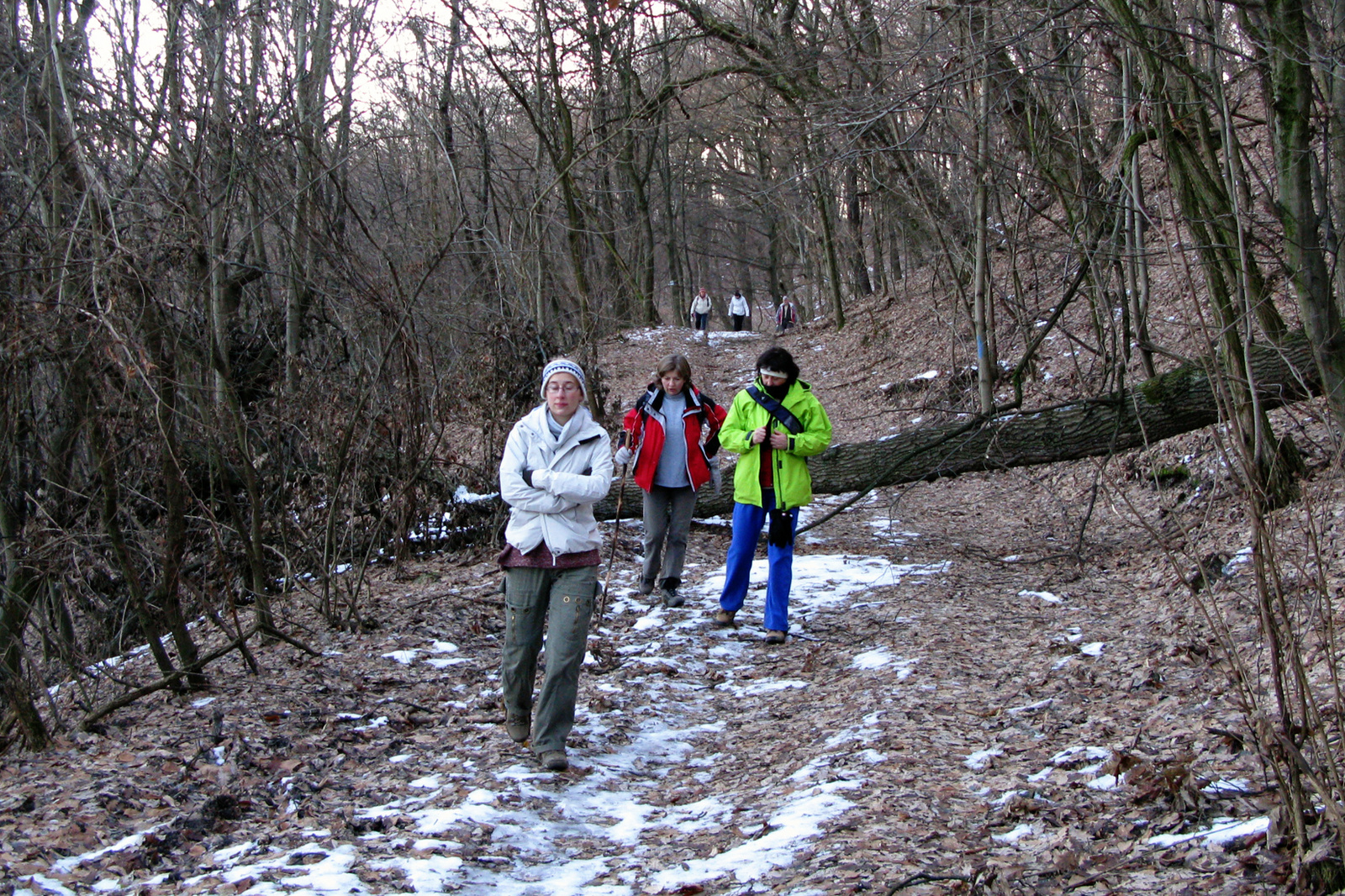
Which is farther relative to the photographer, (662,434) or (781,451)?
(662,434)

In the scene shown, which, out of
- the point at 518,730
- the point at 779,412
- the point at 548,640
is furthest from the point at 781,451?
the point at 518,730

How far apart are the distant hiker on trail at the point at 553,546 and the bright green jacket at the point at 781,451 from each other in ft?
6.93

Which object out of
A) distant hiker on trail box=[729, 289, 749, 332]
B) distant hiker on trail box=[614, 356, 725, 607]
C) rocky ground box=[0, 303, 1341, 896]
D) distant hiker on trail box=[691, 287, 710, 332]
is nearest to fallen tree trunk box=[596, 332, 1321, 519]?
rocky ground box=[0, 303, 1341, 896]

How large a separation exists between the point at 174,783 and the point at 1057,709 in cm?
411

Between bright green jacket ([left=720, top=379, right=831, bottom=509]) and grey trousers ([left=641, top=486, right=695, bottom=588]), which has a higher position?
bright green jacket ([left=720, top=379, right=831, bottom=509])

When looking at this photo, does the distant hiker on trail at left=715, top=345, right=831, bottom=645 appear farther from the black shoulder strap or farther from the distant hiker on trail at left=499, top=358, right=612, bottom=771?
the distant hiker on trail at left=499, top=358, right=612, bottom=771

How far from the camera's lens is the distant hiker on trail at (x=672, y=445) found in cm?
748

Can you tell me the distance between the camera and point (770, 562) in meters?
6.85

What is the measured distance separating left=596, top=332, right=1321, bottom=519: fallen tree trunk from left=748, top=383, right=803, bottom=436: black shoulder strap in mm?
2716

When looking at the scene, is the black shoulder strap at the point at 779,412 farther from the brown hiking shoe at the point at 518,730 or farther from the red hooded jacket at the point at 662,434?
the brown hiking shoe at the point at 518,730

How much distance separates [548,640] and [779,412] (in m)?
2.69

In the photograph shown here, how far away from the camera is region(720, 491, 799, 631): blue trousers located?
22.5 feet

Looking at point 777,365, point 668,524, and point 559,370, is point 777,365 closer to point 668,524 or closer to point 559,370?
point 668,524

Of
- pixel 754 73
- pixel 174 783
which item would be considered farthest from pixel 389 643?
pixel 754 73
